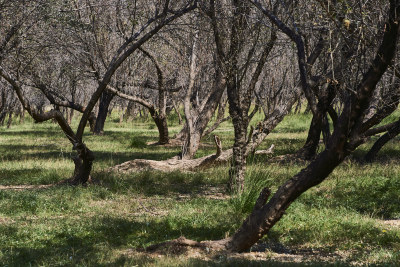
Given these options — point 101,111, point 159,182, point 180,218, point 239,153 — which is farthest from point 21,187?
point 101,111

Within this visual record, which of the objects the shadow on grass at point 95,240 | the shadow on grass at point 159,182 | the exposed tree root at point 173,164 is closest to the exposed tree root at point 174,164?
the exposed tree root at point 173,164

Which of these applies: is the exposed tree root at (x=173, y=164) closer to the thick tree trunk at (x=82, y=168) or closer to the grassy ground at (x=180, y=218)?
the grassy ground at (x=180, y=218)

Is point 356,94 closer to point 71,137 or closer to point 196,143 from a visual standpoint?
point 71,137

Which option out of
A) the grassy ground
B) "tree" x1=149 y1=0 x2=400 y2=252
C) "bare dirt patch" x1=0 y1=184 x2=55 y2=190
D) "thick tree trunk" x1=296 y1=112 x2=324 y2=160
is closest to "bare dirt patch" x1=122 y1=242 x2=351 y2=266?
the grassy ground

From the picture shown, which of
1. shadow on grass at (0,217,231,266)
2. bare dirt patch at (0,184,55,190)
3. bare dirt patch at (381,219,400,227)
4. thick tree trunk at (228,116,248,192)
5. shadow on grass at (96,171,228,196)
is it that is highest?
thick tree trunk at (228,116,248,192)

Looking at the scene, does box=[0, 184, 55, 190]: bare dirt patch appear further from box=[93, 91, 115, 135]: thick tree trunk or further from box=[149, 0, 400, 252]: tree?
box=[93, 91, 115, 135]: thick tree trunk

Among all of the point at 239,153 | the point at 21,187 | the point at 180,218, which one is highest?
the point at 239,153

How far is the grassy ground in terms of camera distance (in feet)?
18.9

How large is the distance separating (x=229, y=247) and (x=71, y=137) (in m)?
5.36

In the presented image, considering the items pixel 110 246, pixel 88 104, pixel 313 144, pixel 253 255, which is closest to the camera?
pixel 253 255

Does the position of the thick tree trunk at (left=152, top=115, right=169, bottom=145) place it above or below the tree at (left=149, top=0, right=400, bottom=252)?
below

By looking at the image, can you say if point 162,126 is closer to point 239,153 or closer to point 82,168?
point 82,168

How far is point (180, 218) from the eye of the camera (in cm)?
758

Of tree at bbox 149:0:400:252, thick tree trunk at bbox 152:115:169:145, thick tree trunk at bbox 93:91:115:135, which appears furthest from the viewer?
thick tree trunk at bbox 93:91:115:135
